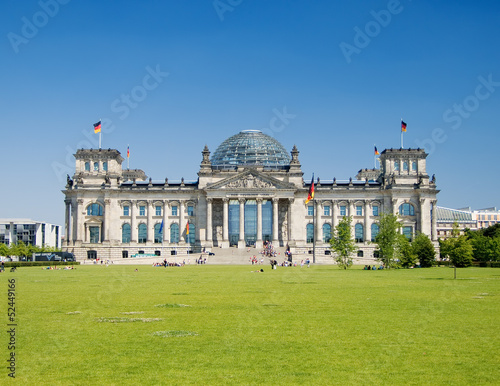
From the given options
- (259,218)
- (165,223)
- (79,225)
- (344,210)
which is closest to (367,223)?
(344,210)

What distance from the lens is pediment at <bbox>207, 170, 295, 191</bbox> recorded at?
132 meters

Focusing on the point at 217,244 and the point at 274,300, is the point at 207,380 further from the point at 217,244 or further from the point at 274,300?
the point at 217,244

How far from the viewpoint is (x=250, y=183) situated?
13212 cm

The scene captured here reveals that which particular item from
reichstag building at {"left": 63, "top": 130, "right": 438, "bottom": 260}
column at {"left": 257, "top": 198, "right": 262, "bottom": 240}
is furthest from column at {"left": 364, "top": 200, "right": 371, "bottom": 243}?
column at {"left": 257, "top": 198, "right": 262, "bottom": 240}

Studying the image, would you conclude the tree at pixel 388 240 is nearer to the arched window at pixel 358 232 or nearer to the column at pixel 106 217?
the arched window at pixel 358 232

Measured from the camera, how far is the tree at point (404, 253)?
8227 cm

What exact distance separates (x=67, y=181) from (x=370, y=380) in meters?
128

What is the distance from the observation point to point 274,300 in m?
31.7

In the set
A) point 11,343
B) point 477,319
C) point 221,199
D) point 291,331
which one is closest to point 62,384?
point 11,343

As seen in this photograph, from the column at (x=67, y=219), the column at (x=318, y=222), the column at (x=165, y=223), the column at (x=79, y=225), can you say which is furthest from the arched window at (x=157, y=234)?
the column at (x=318, y=222)

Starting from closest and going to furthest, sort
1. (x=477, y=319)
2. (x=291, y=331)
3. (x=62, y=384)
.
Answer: (x=62, y=384)
(x=291, y=331)
(x=477, y=319)

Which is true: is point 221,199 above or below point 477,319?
above

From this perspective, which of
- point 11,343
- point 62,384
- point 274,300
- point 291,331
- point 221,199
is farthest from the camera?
point 221,199

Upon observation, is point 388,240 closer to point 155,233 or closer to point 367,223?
point 367,223
